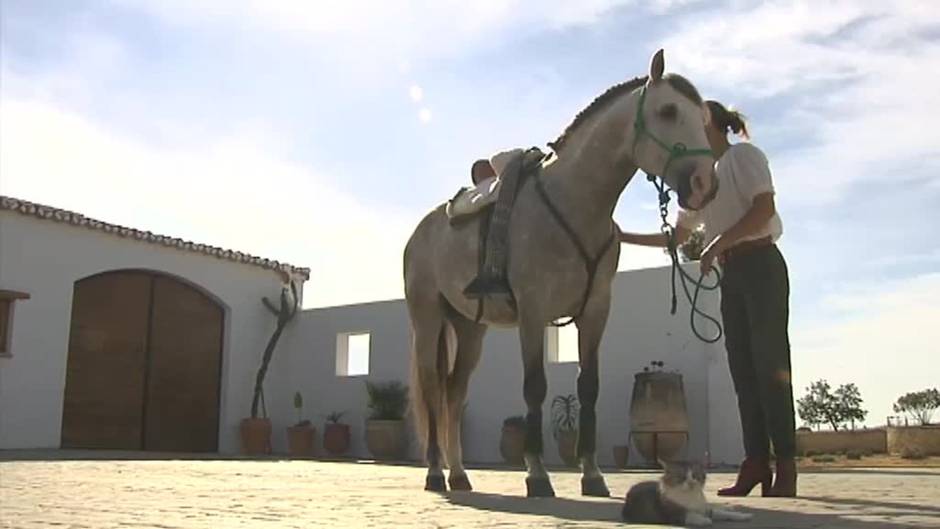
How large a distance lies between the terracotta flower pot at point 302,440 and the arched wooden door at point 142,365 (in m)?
1.46

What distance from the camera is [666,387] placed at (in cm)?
1041

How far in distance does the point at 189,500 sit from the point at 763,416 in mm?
2210

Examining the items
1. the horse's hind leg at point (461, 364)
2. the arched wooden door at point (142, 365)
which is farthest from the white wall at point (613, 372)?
the horse's hind leg at point (461, 364)

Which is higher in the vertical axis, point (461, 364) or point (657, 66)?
point (657, 66)

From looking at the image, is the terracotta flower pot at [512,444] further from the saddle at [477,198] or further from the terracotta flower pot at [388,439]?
the saddle at [477,198]

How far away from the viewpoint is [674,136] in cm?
356

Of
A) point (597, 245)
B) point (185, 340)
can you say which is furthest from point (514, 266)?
point (185, 340)

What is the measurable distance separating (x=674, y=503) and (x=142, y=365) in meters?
13.6

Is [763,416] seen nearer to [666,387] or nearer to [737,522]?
[737,522]

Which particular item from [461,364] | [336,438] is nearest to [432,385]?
[461,364]

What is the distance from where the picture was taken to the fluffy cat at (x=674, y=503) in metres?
2.31

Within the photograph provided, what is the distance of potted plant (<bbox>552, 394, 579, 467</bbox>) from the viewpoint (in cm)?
1139

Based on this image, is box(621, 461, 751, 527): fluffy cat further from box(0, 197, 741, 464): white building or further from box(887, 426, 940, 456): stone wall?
box(887, 426, 940, 456): stone wall

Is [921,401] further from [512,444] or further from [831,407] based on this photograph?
[512,444]
